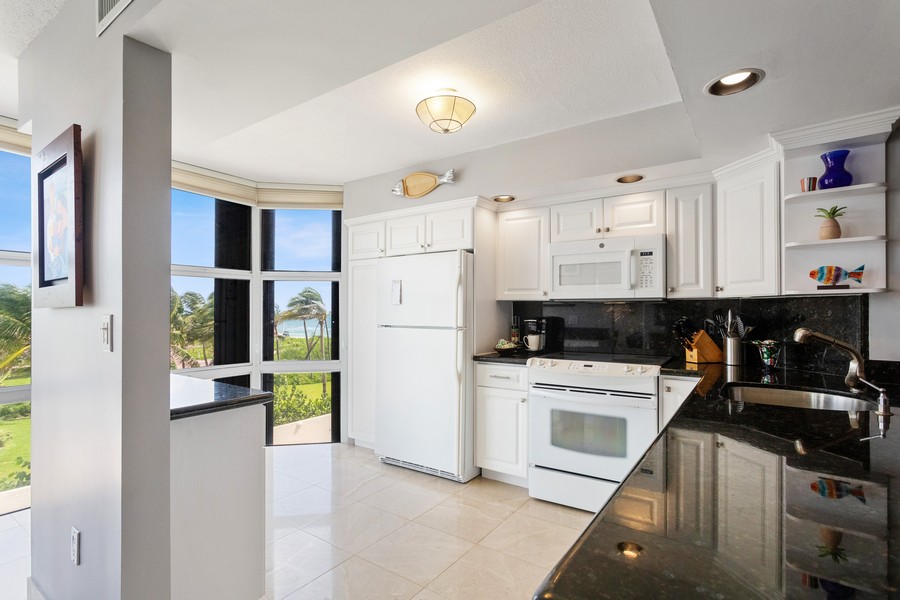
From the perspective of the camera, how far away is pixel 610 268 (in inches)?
119

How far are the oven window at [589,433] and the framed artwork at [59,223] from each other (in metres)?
2.58

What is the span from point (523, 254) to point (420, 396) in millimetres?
1366

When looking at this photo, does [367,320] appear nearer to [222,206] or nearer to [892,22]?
[222,206]

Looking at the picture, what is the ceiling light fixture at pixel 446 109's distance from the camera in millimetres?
2416

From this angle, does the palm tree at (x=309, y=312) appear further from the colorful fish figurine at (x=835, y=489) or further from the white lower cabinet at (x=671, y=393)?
the colorful fish figurine at (x=835, y=489)

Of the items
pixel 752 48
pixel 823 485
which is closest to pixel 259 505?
pixel 823 485

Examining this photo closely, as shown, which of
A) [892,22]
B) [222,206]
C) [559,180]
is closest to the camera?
[892,22]

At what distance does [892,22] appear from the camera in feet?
4.37

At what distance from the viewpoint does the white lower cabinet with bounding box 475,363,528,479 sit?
3.15 m

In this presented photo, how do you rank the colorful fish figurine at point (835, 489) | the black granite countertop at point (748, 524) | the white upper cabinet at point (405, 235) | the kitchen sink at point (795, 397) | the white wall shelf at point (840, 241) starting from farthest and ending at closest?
A: 1. the white upper cabinet at point (405, 235)
2. the white wall shelf at point (840, 241)
3. the kitchen sink at point (795, 397)
4. the colorful fish figurine at point (835, 489)
5. the black granite countertop at point (748, 524)

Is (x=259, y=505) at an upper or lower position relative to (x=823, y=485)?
lower

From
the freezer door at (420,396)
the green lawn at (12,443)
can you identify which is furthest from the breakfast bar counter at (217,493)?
the green lawn at (12,443)

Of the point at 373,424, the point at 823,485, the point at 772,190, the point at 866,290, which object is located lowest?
the point at 373,424

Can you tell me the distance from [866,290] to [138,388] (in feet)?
9.94
